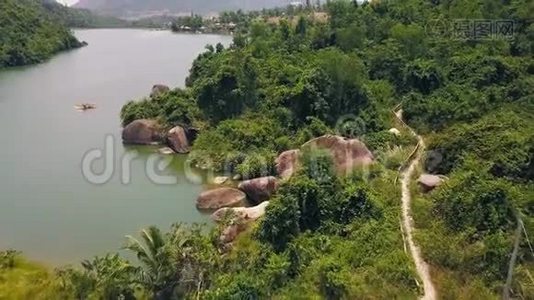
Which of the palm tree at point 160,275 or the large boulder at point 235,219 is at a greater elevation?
the palm tree at point 160,275

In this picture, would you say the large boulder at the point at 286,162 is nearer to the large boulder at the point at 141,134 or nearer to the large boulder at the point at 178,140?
the large boulder at the point at 178,140

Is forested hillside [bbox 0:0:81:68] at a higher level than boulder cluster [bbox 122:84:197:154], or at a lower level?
higher

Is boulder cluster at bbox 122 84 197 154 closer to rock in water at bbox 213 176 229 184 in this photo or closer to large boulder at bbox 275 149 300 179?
rock in water at bbox 213 176 229 184

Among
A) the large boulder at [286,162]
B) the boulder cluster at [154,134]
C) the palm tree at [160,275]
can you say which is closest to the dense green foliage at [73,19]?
the boulder cluster at [154,134]

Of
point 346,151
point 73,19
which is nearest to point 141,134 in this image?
point 346,151

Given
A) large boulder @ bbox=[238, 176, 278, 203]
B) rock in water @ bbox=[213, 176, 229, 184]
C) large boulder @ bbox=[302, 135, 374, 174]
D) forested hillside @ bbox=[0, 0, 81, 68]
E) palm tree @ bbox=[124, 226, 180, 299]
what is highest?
forested hillside @ bbox=[0, 0, 81, 68]

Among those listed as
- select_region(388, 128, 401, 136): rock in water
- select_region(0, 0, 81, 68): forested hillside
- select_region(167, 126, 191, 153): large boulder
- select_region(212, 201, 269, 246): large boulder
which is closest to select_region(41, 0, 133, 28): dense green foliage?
select_region(0, 0, 81, 68): forested hillside

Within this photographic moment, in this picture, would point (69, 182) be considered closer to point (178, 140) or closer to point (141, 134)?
point (178, 140)
